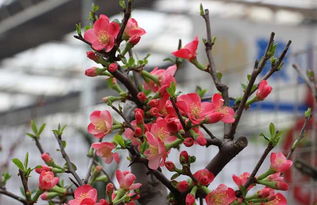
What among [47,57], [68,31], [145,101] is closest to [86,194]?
[145,101]

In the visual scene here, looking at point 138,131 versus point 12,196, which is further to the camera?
point 12,196

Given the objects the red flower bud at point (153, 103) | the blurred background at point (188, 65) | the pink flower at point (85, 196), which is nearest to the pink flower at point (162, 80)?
the red flower bud at point (153, 103)

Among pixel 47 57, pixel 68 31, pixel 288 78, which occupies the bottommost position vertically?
pixel 288 78

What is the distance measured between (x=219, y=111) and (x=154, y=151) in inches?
2.8

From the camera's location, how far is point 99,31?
0.61 m

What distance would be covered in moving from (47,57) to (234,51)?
13.8 ft

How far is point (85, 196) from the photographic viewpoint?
0.60 m

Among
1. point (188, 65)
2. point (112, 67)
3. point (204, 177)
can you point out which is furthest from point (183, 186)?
point (188, 65)

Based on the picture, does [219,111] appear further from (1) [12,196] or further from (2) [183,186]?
(1) [12,196]

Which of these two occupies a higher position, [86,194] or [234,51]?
[234,51]

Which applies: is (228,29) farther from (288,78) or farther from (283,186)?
(283,186)

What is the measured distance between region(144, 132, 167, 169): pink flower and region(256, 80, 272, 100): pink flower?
127 mm

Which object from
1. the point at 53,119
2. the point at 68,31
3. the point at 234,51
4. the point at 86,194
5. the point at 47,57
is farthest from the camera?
the point at 47,57

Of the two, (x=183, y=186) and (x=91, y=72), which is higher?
(x=91, y=72)
